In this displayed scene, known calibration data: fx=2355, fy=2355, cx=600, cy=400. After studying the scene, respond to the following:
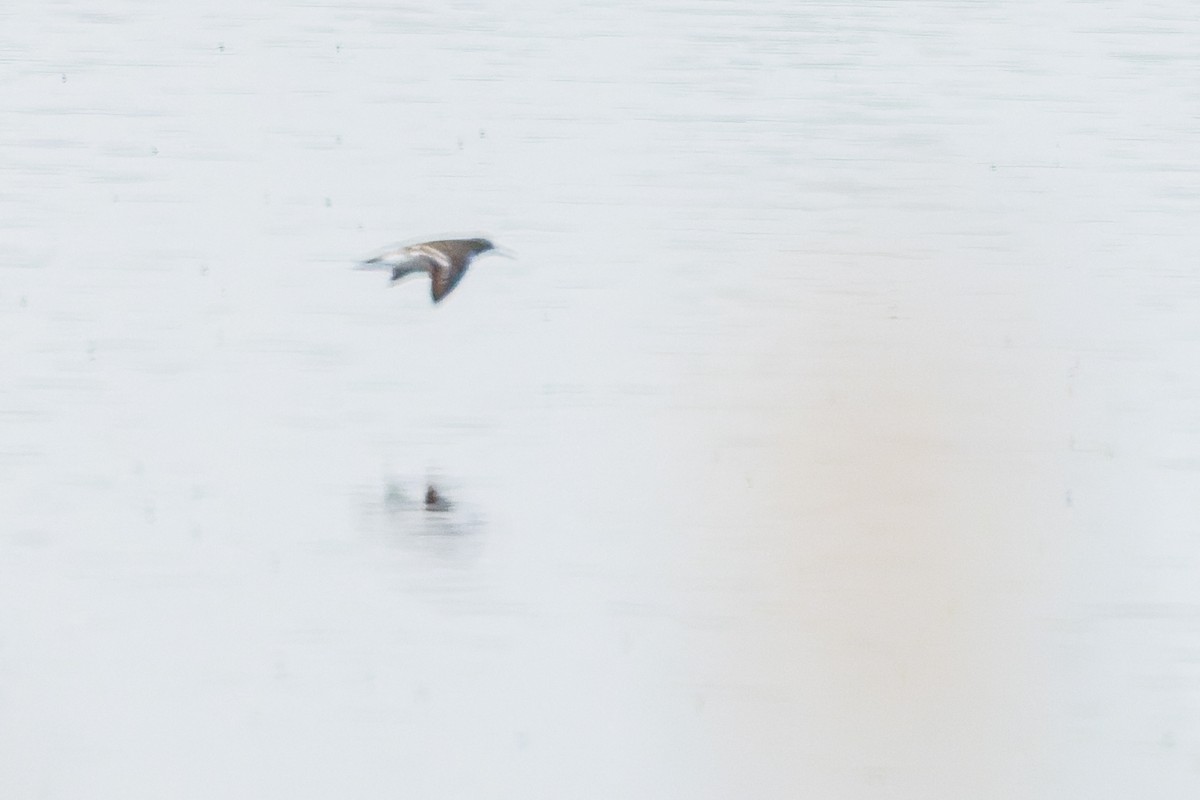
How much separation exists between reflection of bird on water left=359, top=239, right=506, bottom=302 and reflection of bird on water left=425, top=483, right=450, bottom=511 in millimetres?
1482

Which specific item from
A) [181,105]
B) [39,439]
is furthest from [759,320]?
[181,105]

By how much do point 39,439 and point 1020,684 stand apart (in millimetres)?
2933

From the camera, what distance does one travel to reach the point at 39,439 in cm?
666

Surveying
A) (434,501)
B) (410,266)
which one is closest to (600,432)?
(434,501)

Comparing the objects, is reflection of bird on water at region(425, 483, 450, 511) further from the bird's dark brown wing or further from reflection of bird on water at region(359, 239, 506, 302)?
the bird's dark brown wing

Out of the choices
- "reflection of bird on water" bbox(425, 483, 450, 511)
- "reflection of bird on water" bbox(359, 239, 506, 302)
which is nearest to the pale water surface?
"reflection of bird on water" bbox(425, 483, 450, 511)

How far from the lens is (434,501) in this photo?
6270 mm

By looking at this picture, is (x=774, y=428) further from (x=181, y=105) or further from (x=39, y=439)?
(x=181, y=105)

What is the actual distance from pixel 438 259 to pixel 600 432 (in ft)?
4.22

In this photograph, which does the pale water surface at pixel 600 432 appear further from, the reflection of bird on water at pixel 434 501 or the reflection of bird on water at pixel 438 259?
the reflection of bird on water at pixel 438 259

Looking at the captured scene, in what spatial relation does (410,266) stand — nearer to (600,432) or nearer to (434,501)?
(600,432)

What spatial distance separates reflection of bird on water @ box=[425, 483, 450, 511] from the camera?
621 cm

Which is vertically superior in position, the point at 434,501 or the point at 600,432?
the point at 600,432

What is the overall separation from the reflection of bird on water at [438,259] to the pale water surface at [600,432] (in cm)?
14
